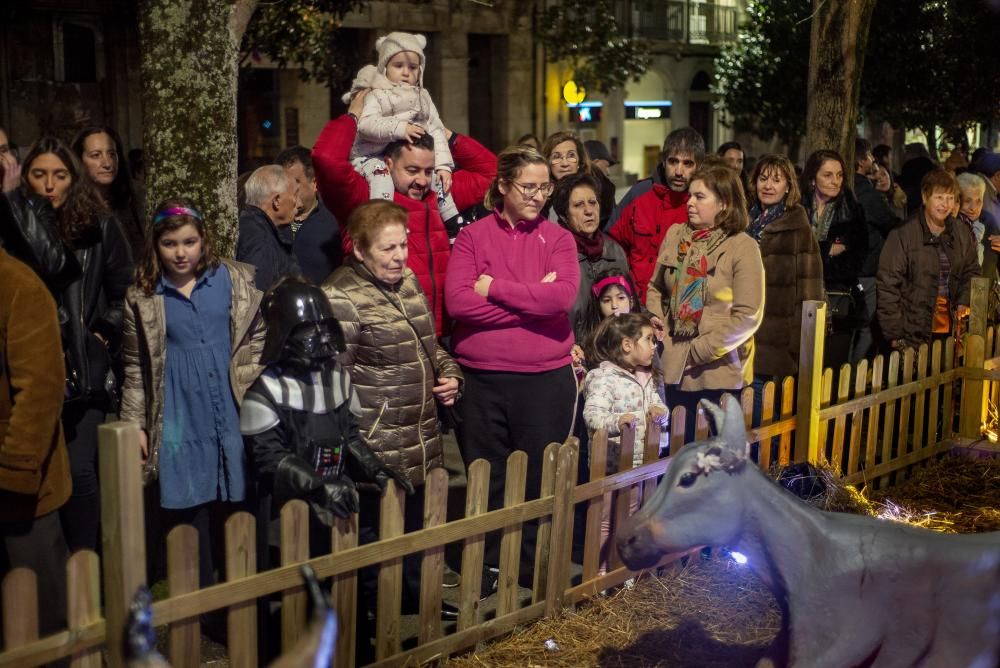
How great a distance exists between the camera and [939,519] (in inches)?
258

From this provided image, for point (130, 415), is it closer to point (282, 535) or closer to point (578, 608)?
point (282, 535)

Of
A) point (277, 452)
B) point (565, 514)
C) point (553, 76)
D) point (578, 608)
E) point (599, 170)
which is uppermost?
point (553, 76)

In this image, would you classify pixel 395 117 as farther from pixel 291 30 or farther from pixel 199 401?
pixel 291 30

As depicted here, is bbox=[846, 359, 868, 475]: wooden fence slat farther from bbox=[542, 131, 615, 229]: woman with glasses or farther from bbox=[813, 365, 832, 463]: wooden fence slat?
bbox=[542, 131, 615, 229]: woman with glasses

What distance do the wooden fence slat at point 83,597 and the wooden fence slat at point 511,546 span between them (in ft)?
5.76

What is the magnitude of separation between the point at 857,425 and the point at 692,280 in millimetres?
1402

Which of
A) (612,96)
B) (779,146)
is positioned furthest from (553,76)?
(779,146)

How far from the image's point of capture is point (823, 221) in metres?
8.46

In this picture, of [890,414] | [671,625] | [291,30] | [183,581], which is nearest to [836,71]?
[291,30]

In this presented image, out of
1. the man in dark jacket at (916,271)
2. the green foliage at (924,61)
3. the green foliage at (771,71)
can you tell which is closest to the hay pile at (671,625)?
the man in dark jacket at (916,271)

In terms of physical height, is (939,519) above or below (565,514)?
below

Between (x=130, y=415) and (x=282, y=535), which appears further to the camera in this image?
(x=130, y=415)

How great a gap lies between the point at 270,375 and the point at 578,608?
182 cm

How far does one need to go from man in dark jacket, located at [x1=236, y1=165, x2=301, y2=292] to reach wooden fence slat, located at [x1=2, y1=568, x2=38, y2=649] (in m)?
2.63
